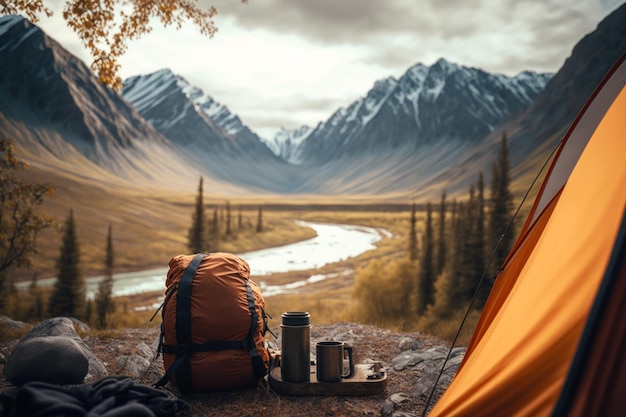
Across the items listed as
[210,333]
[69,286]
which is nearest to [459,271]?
[210,333]

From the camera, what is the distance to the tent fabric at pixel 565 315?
9.48 ft

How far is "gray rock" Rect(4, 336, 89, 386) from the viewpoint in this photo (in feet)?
17.8

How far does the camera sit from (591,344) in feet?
9.52

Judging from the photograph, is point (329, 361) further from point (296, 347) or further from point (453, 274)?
point (453, 274)

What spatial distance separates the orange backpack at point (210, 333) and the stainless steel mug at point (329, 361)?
2.24 ft

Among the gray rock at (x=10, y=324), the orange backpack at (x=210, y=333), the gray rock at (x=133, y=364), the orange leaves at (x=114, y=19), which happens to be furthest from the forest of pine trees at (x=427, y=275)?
the orange backpack at (x=210, y=333)

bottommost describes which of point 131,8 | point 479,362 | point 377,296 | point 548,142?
point 377,296

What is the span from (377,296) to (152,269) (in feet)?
138

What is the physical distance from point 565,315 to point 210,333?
3.71m

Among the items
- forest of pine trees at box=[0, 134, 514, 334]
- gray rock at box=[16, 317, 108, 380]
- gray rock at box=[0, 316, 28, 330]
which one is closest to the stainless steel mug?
gray rock at box=[16, 317, 108, 380]

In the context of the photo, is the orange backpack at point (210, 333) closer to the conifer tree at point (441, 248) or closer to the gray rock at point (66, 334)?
the gray rock at point (66, 334)

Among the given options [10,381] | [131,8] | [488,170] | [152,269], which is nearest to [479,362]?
[10,381]

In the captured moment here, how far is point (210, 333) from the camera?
5.30 meters

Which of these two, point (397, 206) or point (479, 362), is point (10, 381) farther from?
point (397, 206)
